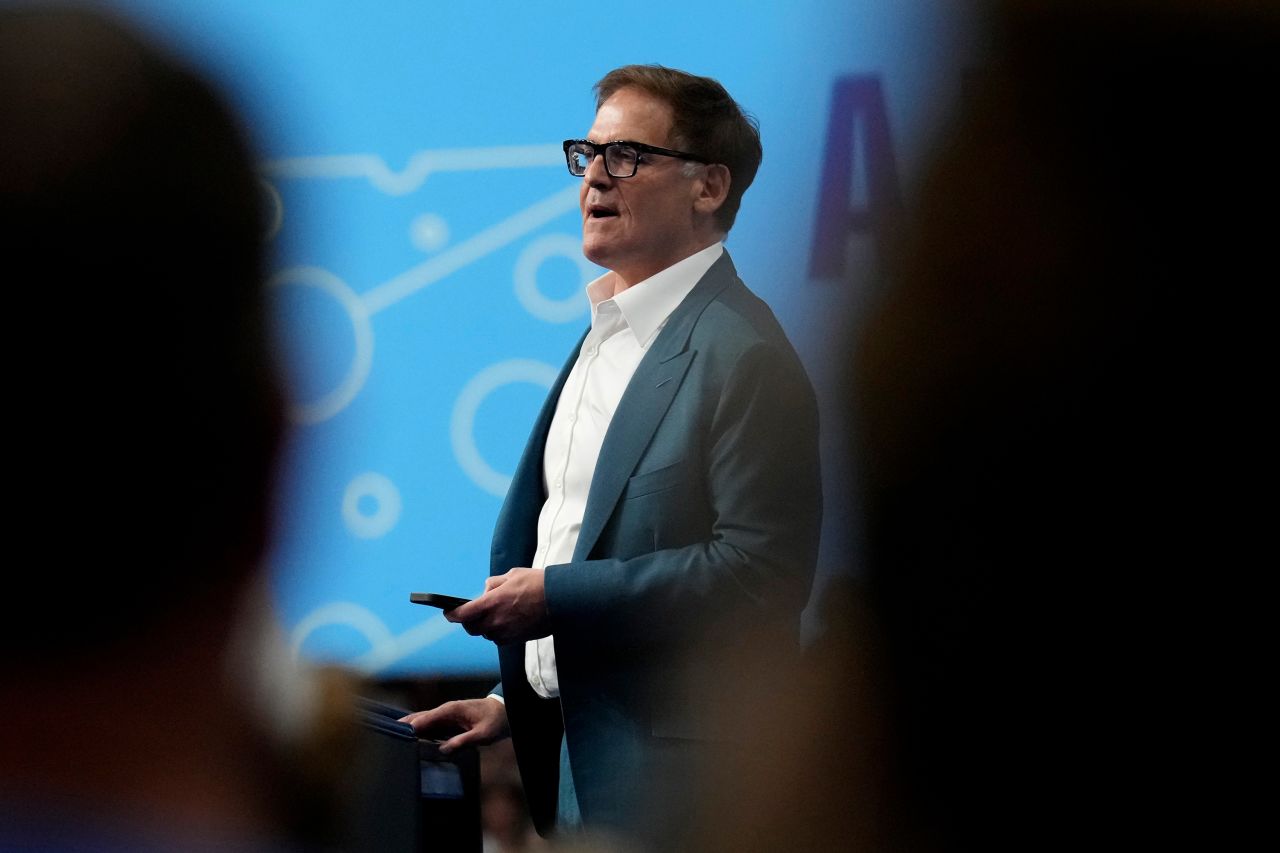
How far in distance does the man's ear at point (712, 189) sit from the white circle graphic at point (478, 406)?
0.85 feet

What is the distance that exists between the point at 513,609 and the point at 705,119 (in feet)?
1.76

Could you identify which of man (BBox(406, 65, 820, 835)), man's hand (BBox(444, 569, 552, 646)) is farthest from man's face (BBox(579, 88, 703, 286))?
man's hand (BBox(444, 569, 552, 646))

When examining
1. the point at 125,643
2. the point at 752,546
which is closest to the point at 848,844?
the point at 752,546

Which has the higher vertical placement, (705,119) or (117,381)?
(705,119)

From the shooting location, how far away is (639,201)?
49.9 inches

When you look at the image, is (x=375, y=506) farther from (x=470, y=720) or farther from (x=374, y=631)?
(x=470, y=720)

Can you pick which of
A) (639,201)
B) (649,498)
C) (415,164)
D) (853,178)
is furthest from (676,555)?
(415,164)

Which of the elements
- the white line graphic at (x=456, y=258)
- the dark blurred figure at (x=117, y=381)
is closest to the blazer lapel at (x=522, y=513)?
the white line graphic at (x=456, y=258)

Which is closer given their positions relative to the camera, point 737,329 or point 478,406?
point 737,329

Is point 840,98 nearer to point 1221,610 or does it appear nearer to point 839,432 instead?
point 839,432

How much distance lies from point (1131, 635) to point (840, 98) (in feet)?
2.08

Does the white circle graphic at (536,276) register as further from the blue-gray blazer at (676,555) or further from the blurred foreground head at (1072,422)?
the blurred foreground head at (1072,422)

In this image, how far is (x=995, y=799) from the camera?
1.15 m

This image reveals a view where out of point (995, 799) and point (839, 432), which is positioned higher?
point (839, 432)
